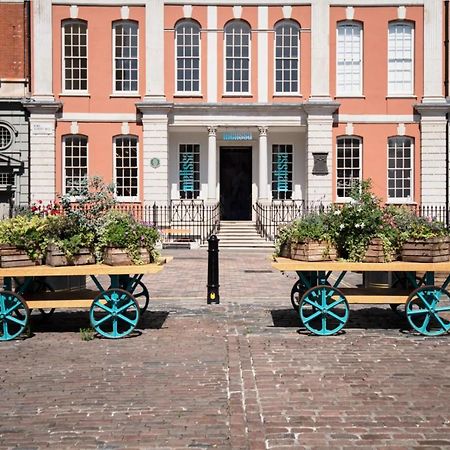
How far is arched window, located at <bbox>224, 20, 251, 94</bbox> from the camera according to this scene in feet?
91.7

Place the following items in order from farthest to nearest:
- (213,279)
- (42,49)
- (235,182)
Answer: (235,182) < (42,49) < (213,279)

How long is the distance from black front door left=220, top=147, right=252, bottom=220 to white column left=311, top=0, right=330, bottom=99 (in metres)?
4.33

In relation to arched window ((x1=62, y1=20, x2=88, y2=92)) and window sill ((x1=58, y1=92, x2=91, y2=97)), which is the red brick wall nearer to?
arched window ((x1=62, y1=20, x2=88, y2=92))

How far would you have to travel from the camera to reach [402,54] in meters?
27.9

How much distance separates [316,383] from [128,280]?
13.1 ft

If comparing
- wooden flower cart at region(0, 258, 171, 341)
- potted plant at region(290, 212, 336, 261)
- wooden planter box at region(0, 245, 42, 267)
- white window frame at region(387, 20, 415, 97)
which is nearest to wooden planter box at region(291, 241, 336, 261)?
potted plant at region(290, 212, 336, 261)

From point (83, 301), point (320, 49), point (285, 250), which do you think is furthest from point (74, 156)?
point (285, 250)

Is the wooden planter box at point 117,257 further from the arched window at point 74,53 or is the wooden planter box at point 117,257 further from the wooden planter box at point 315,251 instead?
the arched window at point 74,53

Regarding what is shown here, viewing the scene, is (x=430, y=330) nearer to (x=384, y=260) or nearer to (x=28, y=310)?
(x=384, y=260)

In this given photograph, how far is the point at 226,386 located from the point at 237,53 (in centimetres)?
2329

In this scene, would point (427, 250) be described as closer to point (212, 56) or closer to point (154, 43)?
point (212, 56)

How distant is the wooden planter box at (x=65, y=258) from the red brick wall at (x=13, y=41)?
20.9 metres

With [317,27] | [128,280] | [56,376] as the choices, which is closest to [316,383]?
[56,376]

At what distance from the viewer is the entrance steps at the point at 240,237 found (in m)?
25.3
